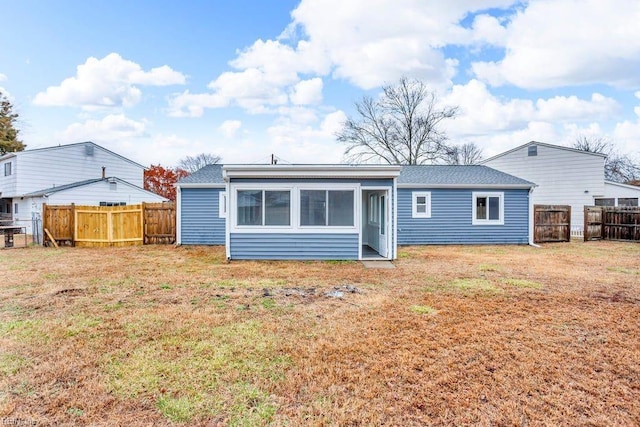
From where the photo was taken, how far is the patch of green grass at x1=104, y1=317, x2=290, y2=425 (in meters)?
2.70

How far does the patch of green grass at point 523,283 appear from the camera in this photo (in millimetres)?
6645

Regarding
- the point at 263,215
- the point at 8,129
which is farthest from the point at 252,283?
the point at 8,129

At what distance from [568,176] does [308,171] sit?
15965mm

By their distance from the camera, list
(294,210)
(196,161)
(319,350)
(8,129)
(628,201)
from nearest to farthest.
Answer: (319,350) → (294,210) → (628,201) → (8,129) → (196,161)

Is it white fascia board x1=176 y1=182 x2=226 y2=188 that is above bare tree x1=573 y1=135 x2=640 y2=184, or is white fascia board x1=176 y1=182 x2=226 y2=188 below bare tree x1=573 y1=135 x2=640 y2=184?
below

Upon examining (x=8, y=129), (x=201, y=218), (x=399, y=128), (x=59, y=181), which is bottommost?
(x=201, y=218)

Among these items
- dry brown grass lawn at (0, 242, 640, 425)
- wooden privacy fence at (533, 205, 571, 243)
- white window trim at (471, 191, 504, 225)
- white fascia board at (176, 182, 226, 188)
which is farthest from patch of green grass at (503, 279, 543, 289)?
white fascia board at (176, 182, 226, 188)

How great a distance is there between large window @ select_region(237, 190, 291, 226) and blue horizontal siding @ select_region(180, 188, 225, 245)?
4.21 metres

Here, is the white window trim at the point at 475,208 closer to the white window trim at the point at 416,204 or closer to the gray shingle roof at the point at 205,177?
the white window trim at the point at 416,204

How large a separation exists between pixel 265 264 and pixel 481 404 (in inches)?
270

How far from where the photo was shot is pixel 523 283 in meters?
6.89

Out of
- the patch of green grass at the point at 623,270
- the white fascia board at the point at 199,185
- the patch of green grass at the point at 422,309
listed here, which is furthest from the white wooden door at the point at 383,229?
the white fascia board at the point at 199,185

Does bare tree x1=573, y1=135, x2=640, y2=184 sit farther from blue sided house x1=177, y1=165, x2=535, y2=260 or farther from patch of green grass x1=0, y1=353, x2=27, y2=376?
patch of green grass x1=0, y1=353, x2=27, y2=376

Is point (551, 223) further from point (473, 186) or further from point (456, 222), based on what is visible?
point (456, 222)
